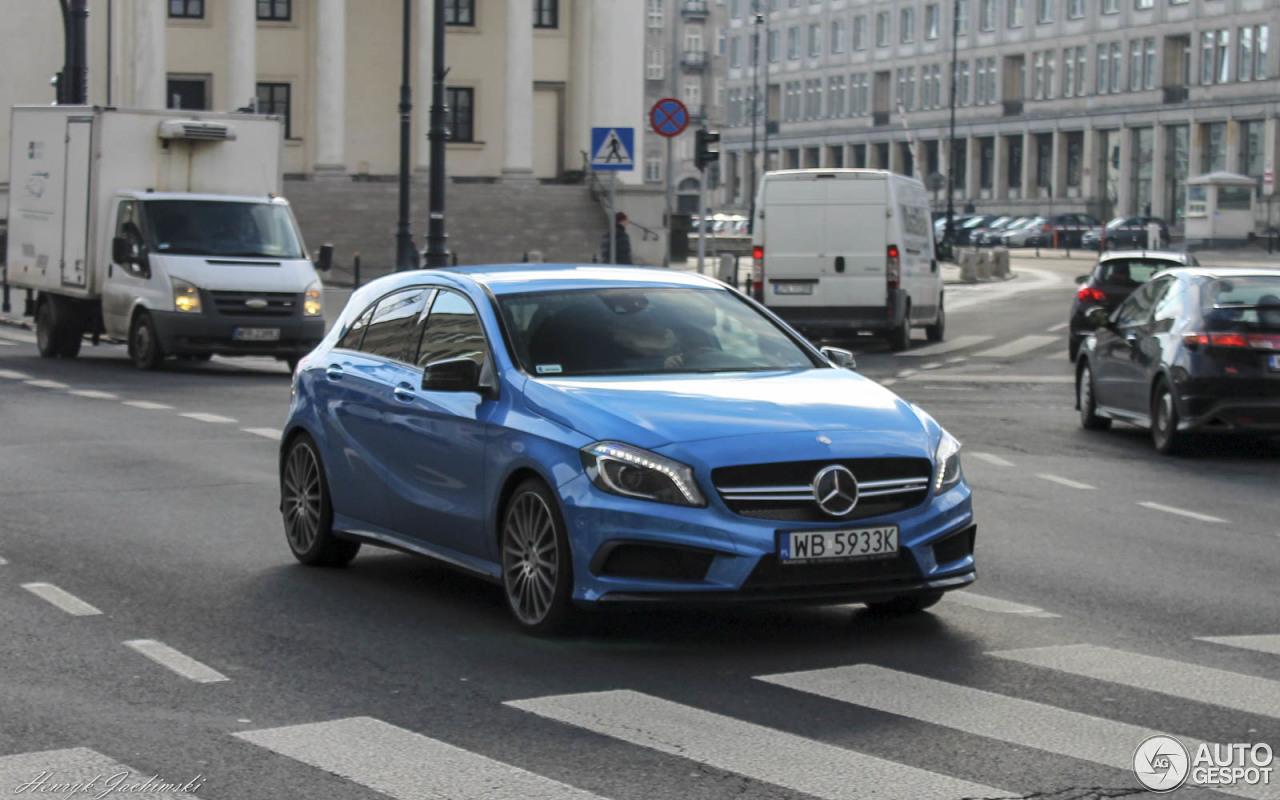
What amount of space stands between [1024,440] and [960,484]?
9.60 m

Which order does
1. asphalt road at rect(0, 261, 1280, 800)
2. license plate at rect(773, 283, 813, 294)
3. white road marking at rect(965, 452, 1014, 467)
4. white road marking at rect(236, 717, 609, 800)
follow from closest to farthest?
1. white road marking at rect(236, 717, 609, 800)
2. asphalt road at rect(0, 261, 1280, 800)
3. white road marking at rect(965, 452, 1014, 467)
4. license plate at rect(773, 283, 813, 294)

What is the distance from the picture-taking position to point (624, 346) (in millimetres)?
9039

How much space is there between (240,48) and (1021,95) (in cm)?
6645

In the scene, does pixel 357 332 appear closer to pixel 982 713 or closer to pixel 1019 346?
pixel 982 713

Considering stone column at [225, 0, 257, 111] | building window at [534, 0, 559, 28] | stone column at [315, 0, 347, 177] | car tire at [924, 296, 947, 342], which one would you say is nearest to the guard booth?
building window at [534, 0, 559, 28]

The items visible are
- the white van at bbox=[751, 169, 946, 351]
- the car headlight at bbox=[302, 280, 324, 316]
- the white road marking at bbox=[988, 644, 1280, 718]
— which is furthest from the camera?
the white van at bbox=[751, 169, 946, 351]

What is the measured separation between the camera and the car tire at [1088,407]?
62.5 ft

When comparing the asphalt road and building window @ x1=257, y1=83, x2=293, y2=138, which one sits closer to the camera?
the asphalt road

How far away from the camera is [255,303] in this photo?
79.7 ft

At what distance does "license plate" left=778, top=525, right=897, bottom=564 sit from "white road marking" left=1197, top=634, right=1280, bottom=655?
1.42m

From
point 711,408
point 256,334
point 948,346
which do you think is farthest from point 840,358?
point 948,346

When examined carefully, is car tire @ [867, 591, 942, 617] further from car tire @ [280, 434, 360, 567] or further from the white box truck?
the white box truck

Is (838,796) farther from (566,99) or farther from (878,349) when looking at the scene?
(566,99)

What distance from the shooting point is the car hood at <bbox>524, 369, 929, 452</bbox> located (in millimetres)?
7995
